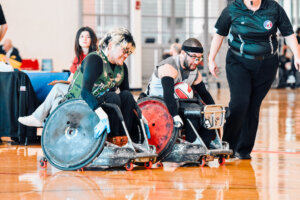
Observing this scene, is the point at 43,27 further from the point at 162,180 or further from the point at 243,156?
the point at 162,180

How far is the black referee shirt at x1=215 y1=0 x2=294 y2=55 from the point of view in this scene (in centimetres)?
523

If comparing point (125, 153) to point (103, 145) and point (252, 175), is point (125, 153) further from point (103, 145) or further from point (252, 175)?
point (252, 175)

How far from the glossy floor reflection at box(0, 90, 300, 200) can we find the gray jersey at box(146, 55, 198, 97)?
0.60m

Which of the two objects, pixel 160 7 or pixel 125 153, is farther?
pixel 160 7

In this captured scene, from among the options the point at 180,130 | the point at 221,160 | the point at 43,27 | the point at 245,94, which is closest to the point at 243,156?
the point at 221,160

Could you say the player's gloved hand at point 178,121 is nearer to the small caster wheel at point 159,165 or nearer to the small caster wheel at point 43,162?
the small caster wheel at point 159,165

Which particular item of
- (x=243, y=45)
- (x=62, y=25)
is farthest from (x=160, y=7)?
(x=243, y=45)

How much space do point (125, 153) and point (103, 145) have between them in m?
0.31

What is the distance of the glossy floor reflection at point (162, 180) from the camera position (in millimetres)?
3867

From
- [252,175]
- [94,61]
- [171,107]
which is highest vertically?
[94,61]

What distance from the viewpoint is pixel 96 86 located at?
478cm

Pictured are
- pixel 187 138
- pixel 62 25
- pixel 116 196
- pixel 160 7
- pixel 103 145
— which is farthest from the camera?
pixel 160 7

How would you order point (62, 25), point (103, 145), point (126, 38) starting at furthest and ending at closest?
1. point (62, 25)
2. point (126, 38)
3. point (103, 145)

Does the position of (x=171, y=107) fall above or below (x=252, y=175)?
above
